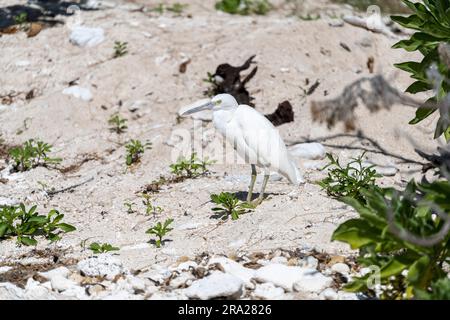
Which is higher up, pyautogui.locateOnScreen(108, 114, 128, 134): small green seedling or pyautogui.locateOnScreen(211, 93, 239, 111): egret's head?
pyautogui.locateOnScreen(211, 93, 239, 111): egret's head

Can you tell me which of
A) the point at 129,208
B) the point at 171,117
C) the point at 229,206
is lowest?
the point at 171,117

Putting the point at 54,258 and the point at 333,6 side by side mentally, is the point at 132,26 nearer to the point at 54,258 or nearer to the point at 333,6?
the point at 333,6

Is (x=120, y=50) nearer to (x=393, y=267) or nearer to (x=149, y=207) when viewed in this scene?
(x=149, y=207)

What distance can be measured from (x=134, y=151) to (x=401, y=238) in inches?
161

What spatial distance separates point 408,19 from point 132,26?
5.77 m

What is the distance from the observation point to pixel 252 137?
532cm

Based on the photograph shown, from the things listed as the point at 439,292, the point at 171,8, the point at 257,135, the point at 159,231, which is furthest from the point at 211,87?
the point at 439,292

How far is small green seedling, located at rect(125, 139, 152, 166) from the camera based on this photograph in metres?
6.82

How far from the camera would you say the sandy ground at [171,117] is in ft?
15.7

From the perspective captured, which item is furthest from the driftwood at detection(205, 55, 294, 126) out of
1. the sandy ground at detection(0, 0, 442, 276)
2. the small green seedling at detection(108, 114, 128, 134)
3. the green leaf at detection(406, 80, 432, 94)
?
the green leaf at detection(406, 80, 432, 94)

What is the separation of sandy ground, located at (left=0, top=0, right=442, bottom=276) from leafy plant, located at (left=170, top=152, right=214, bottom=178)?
117mm

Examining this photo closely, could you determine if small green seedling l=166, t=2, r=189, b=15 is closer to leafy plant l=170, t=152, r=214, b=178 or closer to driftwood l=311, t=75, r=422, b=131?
driftwood l=311, t=75, r=422, b=131

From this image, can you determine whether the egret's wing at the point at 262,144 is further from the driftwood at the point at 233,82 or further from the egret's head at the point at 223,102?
the driftwood at the point at 233,82
